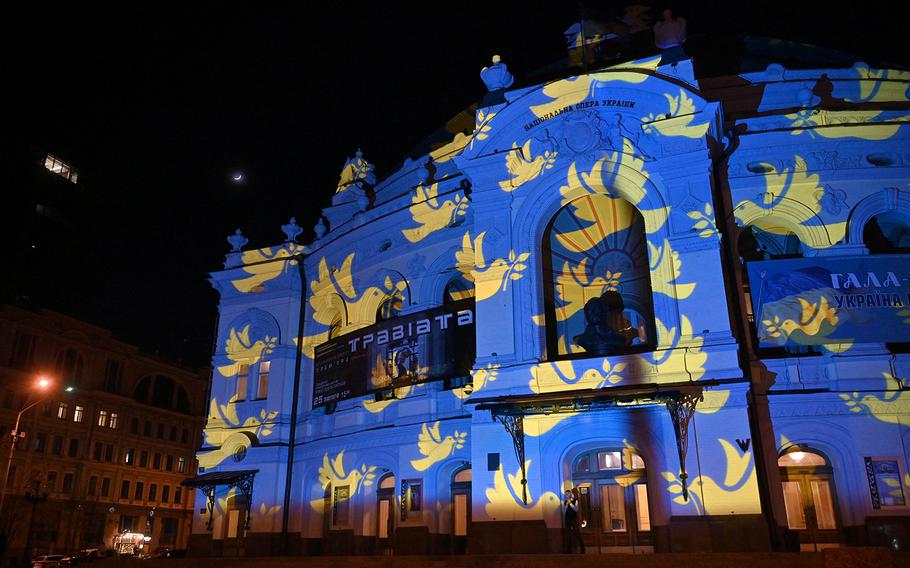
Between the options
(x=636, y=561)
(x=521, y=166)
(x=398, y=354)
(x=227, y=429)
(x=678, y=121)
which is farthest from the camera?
(x=227, y=429)

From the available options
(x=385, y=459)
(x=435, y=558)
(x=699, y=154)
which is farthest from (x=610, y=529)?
(x=699, y=154)

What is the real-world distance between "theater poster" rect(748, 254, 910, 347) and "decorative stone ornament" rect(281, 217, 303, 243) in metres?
17.4

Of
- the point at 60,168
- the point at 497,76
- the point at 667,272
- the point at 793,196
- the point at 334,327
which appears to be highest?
the point at 60,168

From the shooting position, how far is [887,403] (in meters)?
17.4

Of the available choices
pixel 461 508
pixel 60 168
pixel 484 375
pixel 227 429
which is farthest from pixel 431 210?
pixel 60 168

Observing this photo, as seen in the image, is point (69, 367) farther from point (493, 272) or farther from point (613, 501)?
point (613, 501)

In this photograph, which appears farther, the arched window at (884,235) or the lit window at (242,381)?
the lit window at (242,381)

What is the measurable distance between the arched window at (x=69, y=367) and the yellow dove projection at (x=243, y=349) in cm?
3144

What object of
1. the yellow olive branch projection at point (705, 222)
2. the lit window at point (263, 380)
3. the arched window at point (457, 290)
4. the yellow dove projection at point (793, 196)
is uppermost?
the yellow dove projection at point (793, 196)

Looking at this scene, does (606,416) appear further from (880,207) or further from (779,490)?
(880,207)

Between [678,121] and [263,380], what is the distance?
1733cm

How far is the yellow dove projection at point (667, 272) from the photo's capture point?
18.0 m

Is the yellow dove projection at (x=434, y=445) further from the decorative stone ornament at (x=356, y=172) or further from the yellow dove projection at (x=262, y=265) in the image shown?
the decorative stone ornament at (x=356, y=172)

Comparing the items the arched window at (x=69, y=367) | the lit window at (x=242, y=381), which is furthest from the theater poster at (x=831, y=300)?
the arched window at (x=69, y=367)
